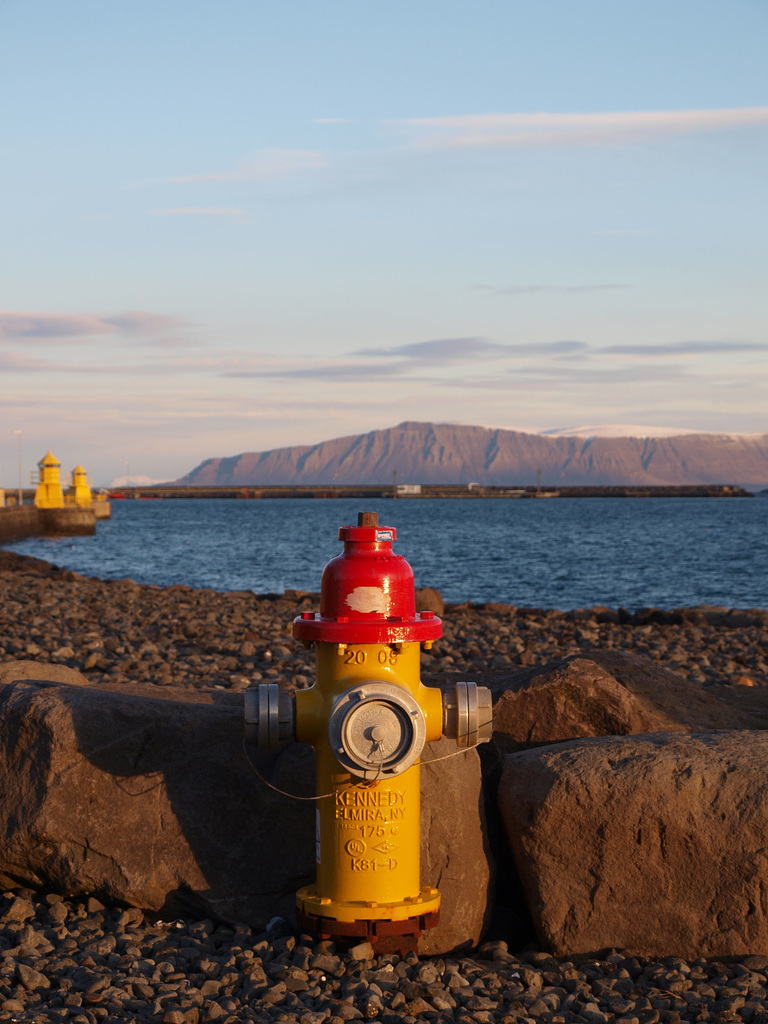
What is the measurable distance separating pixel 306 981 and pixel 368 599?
1524 mm

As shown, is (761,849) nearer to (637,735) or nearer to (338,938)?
(637,735)

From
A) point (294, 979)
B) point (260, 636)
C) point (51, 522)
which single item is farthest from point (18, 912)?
point (51, 522)

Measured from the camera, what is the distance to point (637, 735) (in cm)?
495

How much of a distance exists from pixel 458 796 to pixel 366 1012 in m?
1.21

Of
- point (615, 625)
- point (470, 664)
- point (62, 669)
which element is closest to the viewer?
point (62, 669)

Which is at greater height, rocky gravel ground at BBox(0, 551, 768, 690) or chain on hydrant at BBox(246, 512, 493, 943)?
chain on hydrant at BBox(246, 512, 493, 943)

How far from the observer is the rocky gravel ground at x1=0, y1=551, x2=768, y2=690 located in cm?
1268

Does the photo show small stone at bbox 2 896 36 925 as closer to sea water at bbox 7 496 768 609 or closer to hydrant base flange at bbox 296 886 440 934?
hydrant base flange at bbox 296 886 440 934

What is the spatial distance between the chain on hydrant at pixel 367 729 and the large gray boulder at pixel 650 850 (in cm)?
52

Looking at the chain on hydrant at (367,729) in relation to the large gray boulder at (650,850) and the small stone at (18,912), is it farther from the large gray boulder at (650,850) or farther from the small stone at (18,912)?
the small stone at (18,912)

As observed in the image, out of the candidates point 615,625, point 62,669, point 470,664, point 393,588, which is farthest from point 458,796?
point 615,625

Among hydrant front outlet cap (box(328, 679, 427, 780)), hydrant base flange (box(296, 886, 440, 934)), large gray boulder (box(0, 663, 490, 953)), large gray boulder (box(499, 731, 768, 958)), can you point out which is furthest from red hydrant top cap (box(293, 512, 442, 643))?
→ hydrant base flange (box(296, 886, 440, 934))

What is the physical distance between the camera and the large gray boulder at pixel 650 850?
14.4 feet

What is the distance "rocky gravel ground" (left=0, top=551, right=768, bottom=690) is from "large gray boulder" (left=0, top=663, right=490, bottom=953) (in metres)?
4.17
